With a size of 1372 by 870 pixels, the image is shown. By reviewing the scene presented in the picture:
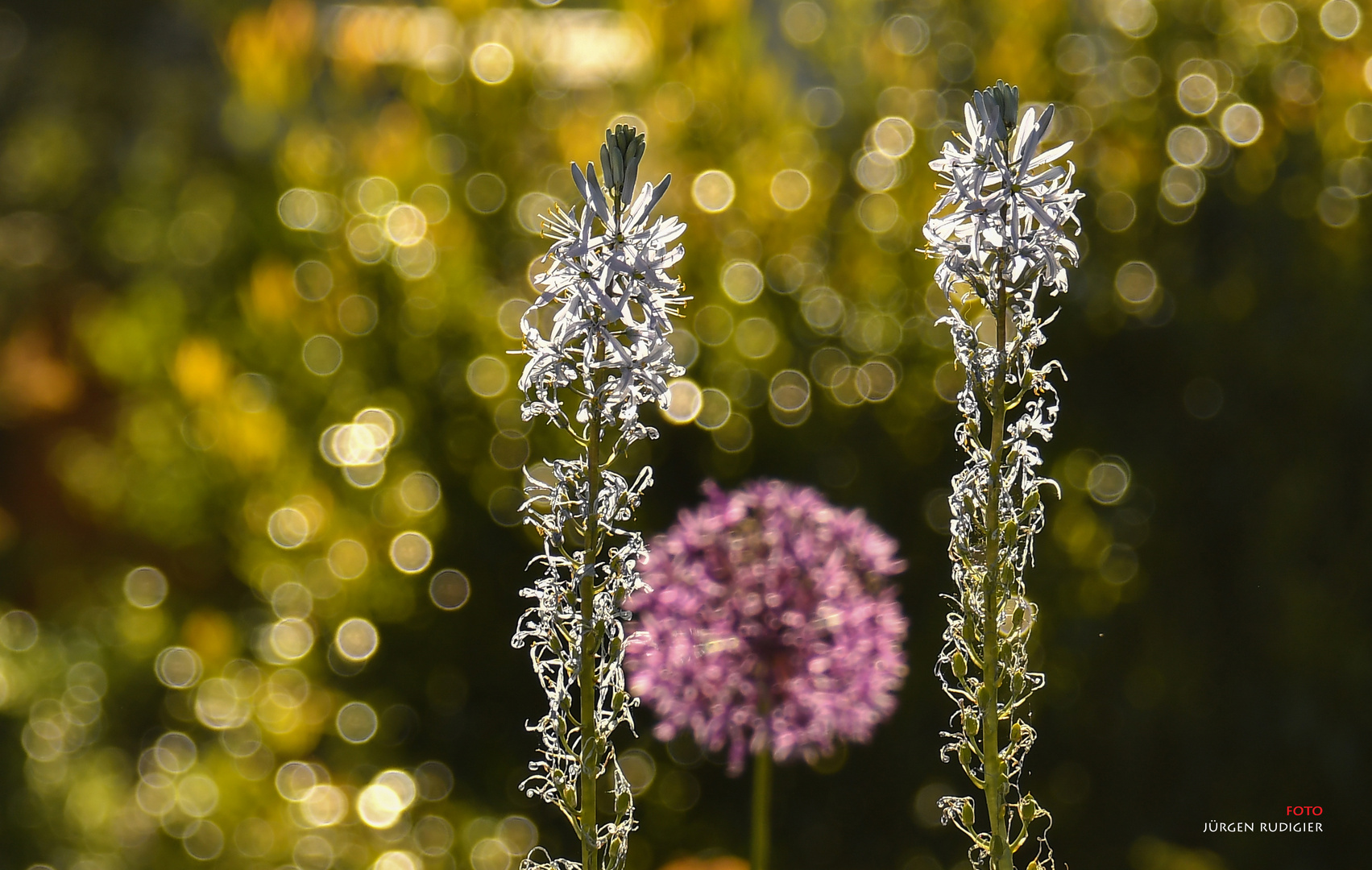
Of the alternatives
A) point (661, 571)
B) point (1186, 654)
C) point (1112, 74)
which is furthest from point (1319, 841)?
point (1112, 74)

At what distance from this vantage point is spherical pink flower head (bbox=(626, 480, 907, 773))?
169 centimetres

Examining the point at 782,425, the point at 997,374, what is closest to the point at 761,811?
the point at 997,374

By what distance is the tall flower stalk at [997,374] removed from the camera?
0.85m

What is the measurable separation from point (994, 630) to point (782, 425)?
2.64m

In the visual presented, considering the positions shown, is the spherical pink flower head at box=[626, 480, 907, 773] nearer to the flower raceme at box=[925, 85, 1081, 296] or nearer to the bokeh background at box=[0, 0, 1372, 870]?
the flower raceme at box=[925, 85, 1081, 296]

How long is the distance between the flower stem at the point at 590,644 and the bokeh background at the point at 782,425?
7.33 feet

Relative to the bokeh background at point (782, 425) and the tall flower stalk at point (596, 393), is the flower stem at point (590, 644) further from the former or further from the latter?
the bokeh background at point (782, 425)

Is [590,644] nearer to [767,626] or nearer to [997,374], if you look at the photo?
[997,374]

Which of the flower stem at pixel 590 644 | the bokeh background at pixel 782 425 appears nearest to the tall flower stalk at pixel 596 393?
the flower stem at pixel 590 644

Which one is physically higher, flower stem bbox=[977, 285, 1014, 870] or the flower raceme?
the flower raceme

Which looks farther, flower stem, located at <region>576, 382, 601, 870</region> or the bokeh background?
the bokeh background

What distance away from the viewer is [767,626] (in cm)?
174

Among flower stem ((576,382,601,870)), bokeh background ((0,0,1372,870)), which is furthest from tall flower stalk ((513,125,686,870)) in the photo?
bokeh background ((0,0,1372,870))

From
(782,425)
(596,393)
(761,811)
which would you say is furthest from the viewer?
(782,425)
